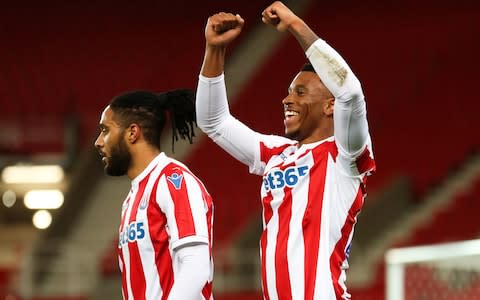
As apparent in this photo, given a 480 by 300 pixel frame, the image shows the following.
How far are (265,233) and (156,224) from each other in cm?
35

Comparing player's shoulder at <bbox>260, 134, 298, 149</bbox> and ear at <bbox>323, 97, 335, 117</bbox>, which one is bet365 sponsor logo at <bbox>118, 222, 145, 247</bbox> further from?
ear at <bbox>323, 97, 335, 117</bbox>

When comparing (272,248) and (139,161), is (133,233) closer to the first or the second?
(139,161)

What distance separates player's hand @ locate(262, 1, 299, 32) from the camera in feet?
10.3

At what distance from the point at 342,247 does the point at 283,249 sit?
0.17 meters

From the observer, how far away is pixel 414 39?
41.3 ft

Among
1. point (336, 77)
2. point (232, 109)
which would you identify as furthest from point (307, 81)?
point (232, 109)

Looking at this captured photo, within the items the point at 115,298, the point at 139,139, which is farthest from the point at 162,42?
the point at 139,139

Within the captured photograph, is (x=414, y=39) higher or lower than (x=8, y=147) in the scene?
higher

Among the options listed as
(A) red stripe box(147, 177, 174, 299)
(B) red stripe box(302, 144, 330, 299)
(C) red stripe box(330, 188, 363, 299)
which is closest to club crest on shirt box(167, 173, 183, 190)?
Answer: (A) red stripe box(147, 177, 174, 299)

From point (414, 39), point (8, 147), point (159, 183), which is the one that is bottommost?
point (159, 183)

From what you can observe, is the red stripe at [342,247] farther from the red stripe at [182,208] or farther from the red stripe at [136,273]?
the red stripe at [136,273]


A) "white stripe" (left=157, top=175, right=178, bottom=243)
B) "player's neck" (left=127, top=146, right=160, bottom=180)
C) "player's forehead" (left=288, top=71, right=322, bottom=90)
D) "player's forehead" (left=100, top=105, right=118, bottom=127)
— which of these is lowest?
"white stripe" (left=157, top=175, right=178, bottom=243)

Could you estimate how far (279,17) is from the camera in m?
3.15

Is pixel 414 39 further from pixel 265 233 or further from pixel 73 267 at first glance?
pixel 265 233
